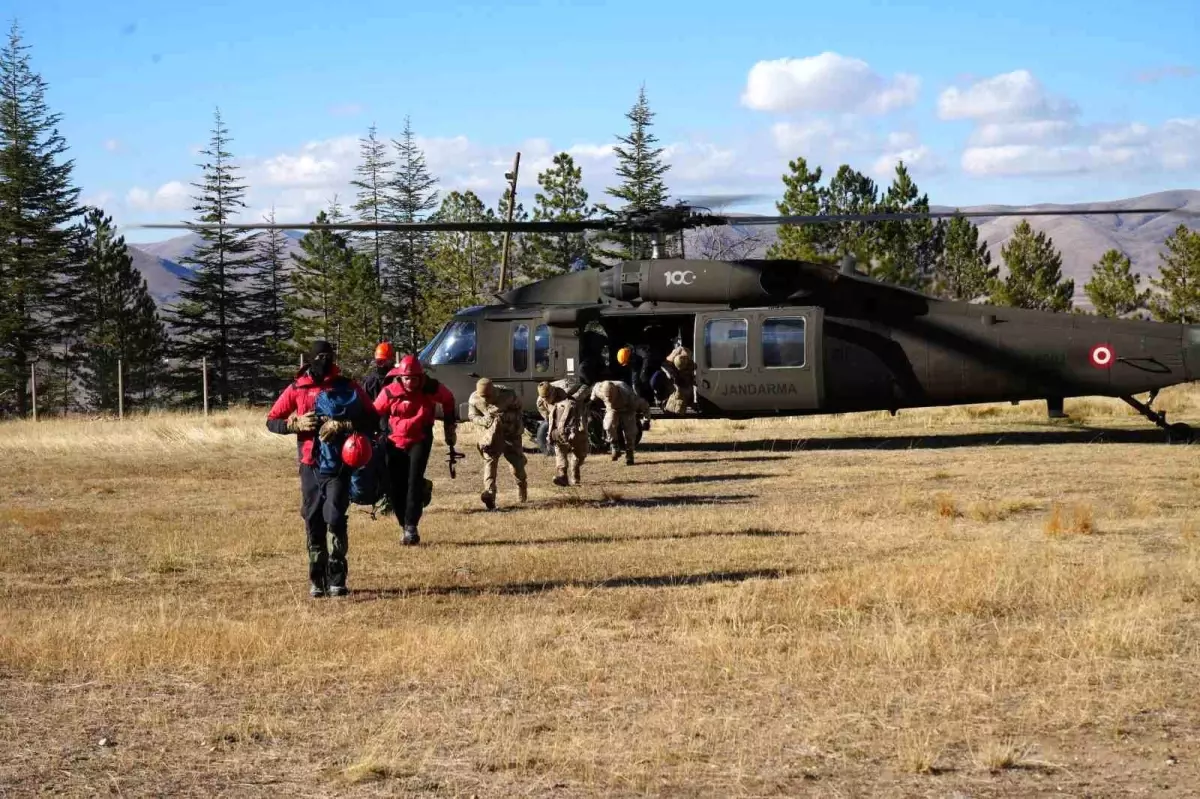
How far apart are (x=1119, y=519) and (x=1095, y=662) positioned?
6.86 meters

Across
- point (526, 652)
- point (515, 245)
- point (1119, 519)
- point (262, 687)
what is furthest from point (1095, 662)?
point (515, 245)

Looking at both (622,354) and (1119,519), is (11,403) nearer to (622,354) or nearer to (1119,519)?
(622,354)

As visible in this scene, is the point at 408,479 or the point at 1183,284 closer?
the point at 408,479

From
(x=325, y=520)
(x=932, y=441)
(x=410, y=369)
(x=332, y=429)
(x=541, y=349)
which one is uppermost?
(x=541, y=349)

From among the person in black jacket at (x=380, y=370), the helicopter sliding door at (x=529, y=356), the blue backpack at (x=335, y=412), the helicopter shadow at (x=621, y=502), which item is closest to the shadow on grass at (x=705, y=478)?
the helicopter shadow at (x=621, y=502)

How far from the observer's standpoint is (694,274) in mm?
21969

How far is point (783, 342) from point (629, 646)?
13305 millimetres

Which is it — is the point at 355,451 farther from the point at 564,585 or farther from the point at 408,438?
the point at 408,438

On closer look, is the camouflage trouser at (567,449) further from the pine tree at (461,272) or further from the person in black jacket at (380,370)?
the pine tree at (461,272)

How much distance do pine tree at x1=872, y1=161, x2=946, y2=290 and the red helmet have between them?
1860 inches

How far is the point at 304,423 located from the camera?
34.6 ft

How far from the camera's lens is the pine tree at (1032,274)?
69.4m

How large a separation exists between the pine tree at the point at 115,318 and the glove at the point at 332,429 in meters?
60.3

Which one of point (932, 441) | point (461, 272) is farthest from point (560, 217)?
point (932, 441)
